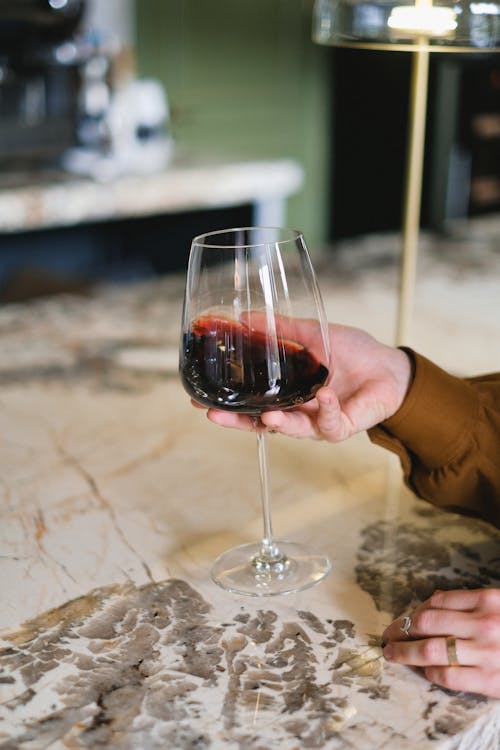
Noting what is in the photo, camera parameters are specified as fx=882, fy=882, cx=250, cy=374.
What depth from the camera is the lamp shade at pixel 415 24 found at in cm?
94

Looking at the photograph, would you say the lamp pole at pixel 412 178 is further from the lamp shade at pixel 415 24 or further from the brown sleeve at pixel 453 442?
the brown sleeve at pixel 453 442

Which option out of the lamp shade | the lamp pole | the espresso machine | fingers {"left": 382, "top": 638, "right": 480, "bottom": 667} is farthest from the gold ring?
the espresso machine

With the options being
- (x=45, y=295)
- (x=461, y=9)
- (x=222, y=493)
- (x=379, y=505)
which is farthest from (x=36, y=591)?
(x=45, y=295)

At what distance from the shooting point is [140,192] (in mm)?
2787

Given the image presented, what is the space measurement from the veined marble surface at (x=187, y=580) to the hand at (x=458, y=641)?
1cm

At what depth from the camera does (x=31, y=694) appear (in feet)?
1.92

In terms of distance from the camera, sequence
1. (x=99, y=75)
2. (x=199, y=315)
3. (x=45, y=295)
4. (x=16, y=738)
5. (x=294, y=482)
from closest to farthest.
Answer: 1. (x=16, y=738)
2. (x=199, y=315)
3. (x=294, y=482)
4. (x=45, y=295)
5. (x=99, y=75)

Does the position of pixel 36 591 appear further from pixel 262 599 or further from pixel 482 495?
pixel 482 495

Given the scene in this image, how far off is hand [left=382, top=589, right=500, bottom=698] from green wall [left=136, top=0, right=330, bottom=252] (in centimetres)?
357

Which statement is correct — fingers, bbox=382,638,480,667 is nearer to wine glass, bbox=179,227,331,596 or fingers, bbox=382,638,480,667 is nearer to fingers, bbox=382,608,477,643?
fingers, bbox=382,608,477,643

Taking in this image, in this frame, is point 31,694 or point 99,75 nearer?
point 31,694

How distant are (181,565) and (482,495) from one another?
0.90 feet

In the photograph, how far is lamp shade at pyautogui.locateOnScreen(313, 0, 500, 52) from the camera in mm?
942

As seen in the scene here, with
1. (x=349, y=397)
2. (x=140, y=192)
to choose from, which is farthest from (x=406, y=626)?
(x=140, y=192)
